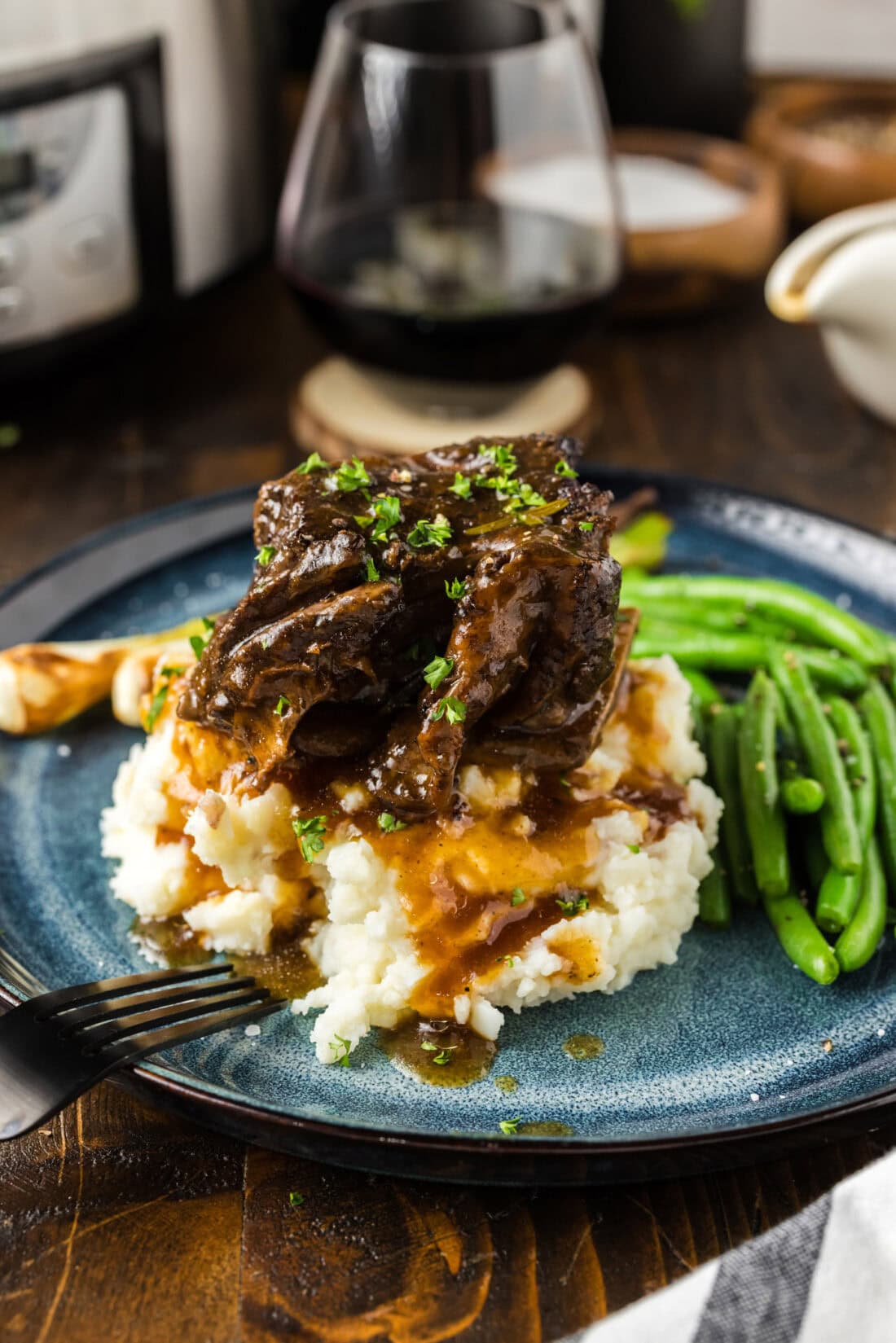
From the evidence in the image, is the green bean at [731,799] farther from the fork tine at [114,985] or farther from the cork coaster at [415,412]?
the cork coaster at [415,412]

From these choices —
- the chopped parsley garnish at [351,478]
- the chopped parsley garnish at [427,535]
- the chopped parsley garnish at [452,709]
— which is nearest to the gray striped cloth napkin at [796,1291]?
the chopped parsley garnish at [452,709]

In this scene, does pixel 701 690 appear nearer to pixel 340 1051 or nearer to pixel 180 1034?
pixel 340 1051

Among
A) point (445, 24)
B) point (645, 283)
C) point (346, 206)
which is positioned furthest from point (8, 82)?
point (645, 283)

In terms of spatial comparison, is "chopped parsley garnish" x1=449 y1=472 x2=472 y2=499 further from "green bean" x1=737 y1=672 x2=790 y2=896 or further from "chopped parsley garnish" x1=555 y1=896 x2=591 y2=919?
"green bean" x1=737 y1=672 x2=790 y2=896

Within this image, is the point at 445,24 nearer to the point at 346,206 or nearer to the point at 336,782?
the point at 346,206

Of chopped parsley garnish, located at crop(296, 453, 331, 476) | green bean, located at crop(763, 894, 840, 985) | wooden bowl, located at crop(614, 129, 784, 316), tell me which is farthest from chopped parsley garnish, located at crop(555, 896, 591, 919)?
wooden bowl, located at crop(614, 129, 784, 316)

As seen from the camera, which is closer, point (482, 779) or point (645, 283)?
point (482, 779)

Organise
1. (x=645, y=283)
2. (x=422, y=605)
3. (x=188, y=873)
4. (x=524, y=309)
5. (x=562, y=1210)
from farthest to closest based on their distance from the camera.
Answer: (x=645, y=283) → (x=524, y=309) → (x=188, y=873) → (x=422, y=605) → (x=562, y=1210)
